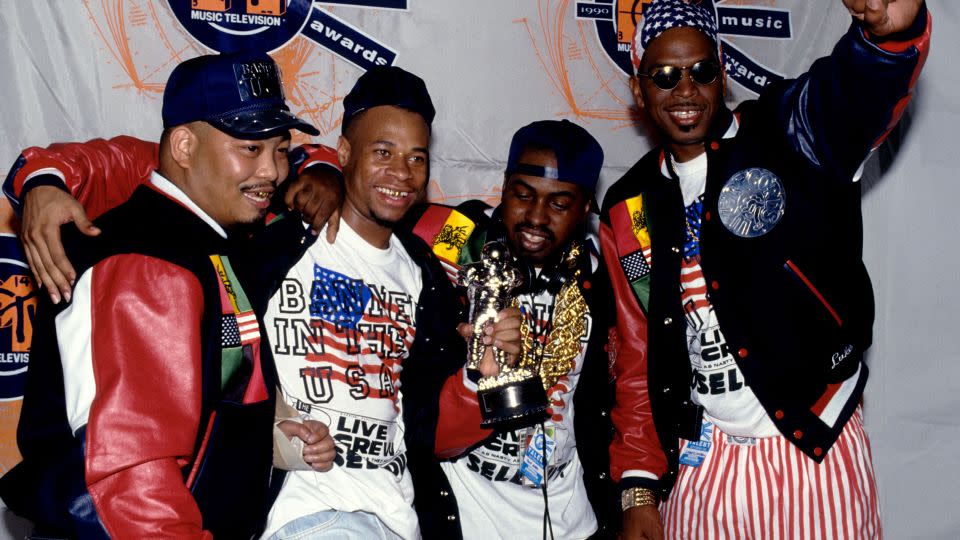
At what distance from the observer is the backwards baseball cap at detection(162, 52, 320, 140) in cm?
248

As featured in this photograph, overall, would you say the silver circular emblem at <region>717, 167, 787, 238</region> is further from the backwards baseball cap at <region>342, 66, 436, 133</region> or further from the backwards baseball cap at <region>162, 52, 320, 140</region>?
the backwards baseball cap at <region>162, 52, 320, 140</region>

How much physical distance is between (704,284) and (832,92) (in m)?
0.76

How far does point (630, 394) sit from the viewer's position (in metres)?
3.19

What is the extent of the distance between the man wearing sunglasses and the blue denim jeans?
941mm

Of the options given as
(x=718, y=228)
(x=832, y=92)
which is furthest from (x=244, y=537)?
(x=832, y=92)

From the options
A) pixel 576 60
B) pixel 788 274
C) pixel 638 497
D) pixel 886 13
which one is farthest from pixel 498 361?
pixel 576 60

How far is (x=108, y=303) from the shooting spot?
200 cm

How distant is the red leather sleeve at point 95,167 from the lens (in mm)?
2608

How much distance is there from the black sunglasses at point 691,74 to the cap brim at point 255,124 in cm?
121

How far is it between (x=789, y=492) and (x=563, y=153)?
54.5 inches

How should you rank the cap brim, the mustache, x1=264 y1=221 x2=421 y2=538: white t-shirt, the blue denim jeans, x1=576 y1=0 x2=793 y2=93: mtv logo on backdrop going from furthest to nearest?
x1=576 y1=0 x2=793 y2=93: mtv logo on backdrop, the mustache, x1=264 y1=221 x2=421 y2=538: white t-shirt, the blue denim jeans, the cap brim

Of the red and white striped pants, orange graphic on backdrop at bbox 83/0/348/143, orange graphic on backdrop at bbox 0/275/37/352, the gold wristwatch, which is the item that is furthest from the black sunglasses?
orange graphic on backdrop at bbox 0/275/37/352

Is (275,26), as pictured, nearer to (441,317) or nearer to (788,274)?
(441,317)

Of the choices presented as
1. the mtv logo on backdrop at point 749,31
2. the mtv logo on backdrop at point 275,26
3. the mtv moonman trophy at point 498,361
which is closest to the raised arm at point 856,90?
the mtv moonman trophy at point 498,361
